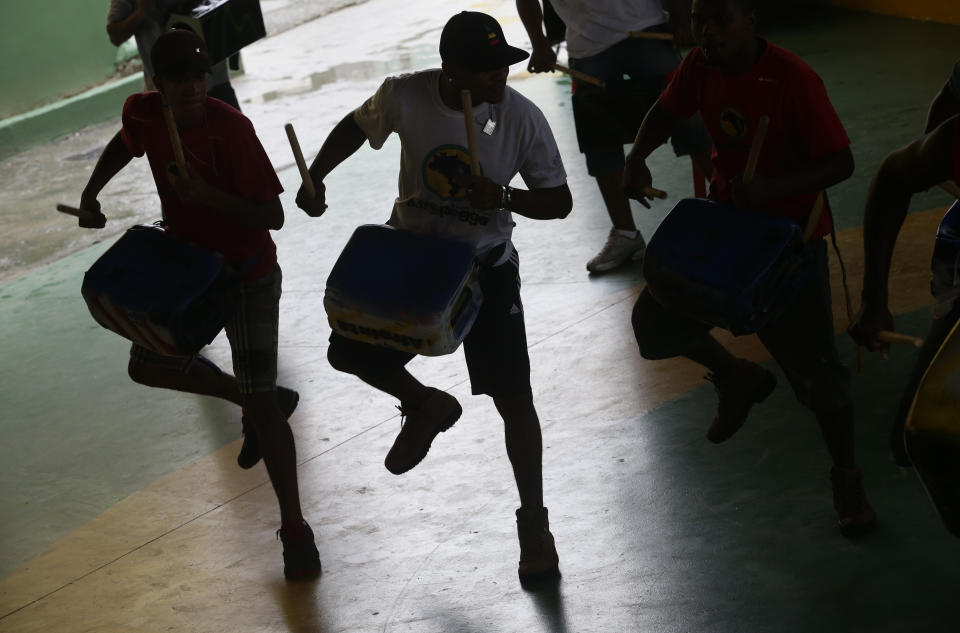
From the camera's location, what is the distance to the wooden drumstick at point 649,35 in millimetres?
5645

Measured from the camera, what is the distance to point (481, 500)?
13.6 ft

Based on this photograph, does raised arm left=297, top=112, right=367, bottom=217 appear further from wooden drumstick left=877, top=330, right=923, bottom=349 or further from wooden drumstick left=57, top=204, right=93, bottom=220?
wooden drumstick left=877, top=330, right=923, bottom=349

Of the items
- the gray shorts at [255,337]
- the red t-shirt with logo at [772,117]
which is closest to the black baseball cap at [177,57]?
the gray shorts at [255,337]

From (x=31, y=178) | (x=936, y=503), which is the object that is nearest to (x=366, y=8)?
(x=31, y=178)

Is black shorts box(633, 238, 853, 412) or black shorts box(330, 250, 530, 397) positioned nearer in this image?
black shorts box(633, 238, 853, 412)

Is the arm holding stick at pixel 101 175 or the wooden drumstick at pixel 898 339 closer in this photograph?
the wooden drumstick at pixel 898 339

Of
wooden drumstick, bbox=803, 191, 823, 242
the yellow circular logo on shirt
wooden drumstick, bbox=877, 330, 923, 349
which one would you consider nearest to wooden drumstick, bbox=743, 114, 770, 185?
wooden drumstick, bbox=803, 191, 823, 242

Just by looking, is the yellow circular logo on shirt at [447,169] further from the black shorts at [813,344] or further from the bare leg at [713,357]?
the bare leg at [713,357]

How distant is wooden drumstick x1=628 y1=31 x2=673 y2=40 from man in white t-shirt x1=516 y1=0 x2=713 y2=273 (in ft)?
0.09

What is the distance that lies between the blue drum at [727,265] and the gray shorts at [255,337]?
1.29 m

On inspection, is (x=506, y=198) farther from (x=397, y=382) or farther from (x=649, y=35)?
(x=649, y=35)

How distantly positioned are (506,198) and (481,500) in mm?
1273

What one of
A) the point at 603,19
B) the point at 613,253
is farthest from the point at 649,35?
the point at 613,253

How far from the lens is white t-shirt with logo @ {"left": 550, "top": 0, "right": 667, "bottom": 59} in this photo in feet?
19.1
